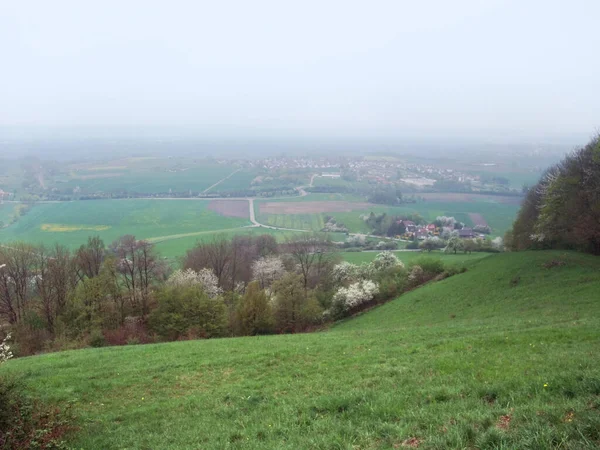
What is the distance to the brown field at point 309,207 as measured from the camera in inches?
3349

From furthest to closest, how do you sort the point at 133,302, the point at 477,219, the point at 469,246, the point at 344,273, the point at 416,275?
1. the point at 477,219
2. the point at 469,246
3. the point at 344,273
4. the point at 416,275
5. the point at 133,302

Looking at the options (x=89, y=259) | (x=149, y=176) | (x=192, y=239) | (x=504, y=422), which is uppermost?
(x=504, y=422)

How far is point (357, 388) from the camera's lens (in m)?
9.79

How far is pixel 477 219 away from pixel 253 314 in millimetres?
64570

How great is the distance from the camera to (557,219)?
30.7 meters

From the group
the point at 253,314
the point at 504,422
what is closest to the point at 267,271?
the point at 253,314

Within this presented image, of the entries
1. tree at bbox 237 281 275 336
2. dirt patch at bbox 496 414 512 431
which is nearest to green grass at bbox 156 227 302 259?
tree at bbox 237 281 275 336

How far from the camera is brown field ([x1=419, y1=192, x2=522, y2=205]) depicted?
8720cm

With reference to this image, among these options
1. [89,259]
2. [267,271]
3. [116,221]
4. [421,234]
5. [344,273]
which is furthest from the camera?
[116,221]

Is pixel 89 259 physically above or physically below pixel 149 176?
below

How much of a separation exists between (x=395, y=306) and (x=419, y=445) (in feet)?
83.7

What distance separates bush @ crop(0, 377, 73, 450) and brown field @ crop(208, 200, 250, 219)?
237 feet

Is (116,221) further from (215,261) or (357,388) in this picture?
(357,388)

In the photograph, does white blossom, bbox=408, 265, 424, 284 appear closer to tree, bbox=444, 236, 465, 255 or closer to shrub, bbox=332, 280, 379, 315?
shrub, bbox=332, 280, 379, 315
